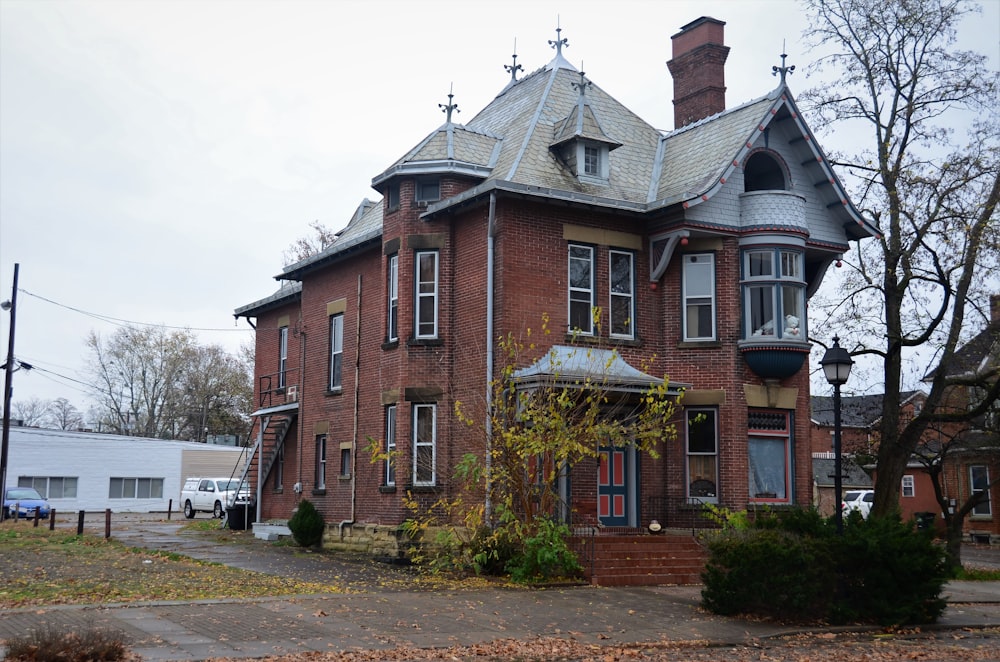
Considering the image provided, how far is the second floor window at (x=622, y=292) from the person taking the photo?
76.7 ft

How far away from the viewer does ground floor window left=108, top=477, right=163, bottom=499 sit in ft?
201

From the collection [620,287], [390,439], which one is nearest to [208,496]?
[390,439]

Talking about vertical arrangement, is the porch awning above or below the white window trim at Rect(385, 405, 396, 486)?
above

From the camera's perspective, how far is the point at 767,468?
23219 millimetres

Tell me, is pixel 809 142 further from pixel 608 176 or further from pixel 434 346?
pixel 434 346

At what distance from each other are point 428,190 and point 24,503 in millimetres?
34486

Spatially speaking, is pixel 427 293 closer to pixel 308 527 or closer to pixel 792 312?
pixel 308 527

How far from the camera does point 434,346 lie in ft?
76.4

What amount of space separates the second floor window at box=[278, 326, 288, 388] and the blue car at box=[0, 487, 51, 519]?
2069cm

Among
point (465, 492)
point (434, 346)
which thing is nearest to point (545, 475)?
point (465, 492)

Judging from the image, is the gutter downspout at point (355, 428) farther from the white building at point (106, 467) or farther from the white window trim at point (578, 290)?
the white building at point (106, 467)

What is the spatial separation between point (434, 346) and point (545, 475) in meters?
4.94

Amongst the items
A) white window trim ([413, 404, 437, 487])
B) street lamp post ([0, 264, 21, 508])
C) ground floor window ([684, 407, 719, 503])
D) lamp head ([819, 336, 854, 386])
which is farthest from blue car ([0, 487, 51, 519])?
lamp head ([819, 336, 854, 386])

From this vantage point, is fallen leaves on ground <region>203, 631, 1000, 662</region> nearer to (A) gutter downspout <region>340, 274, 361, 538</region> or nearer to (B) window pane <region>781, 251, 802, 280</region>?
(B) window pane <region>781, 251, 802, 280</region>
